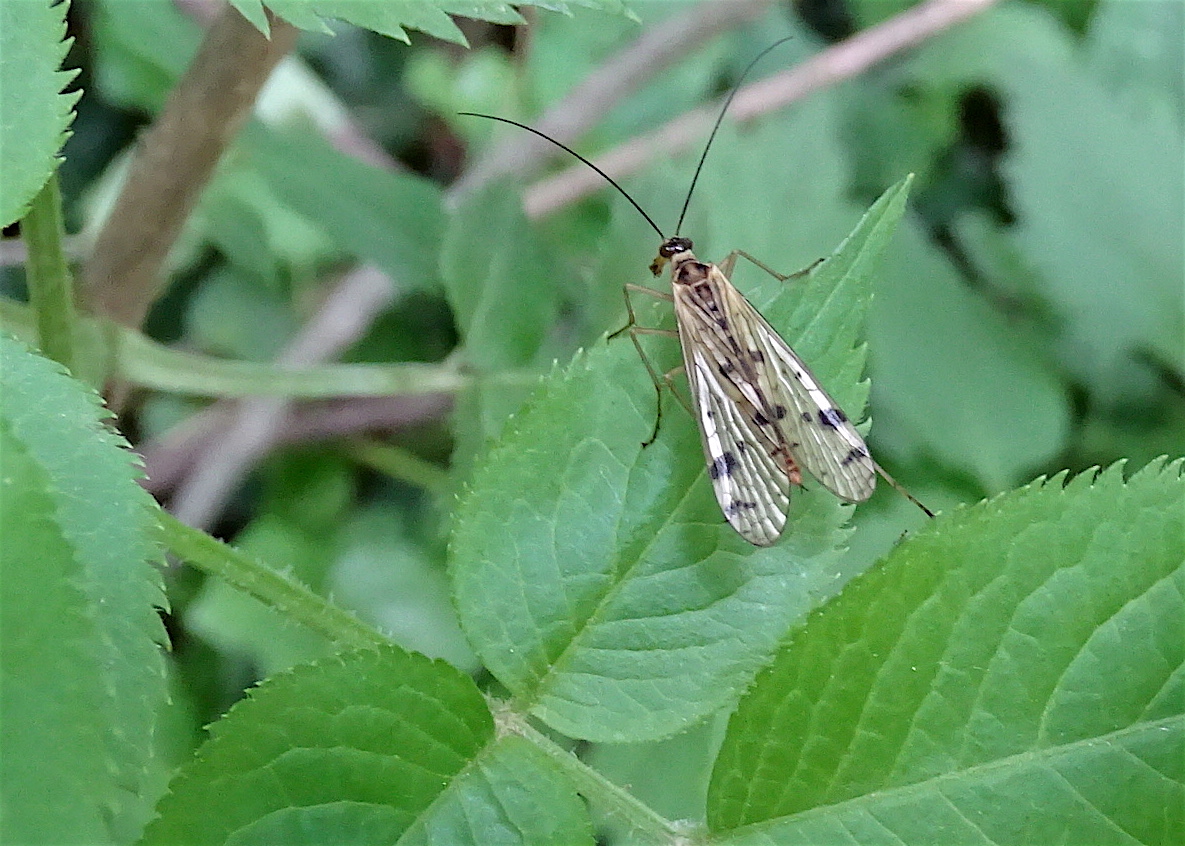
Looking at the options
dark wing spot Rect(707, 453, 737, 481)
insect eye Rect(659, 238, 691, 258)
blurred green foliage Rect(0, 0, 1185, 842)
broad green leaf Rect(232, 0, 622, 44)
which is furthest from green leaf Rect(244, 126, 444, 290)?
broad green leaf Rect(232, 0, 622, 44)

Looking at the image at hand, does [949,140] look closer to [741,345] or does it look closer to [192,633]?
[741,345]

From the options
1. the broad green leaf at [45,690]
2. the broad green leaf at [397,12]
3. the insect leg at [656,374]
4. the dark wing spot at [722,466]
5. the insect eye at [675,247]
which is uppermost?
the broad green leaf at [397,12]


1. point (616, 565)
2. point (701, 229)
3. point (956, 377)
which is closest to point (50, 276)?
point (616, 565)

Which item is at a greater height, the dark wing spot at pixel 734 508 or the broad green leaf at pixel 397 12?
the broad green leaf at pixel 397 12

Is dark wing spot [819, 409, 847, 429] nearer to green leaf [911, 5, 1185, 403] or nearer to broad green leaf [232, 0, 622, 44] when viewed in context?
broad green leaf [232, 0, 622, 44]

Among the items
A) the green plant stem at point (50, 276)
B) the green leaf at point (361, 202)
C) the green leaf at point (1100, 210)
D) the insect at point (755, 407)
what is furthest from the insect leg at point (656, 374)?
the green leaf at point (1100, 210)

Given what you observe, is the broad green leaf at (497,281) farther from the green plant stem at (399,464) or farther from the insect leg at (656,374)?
the green plant stem at (399,464)

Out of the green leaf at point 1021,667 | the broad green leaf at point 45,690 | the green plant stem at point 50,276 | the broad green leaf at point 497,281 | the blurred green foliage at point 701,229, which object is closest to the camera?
the broad green leaf at point 45,690
